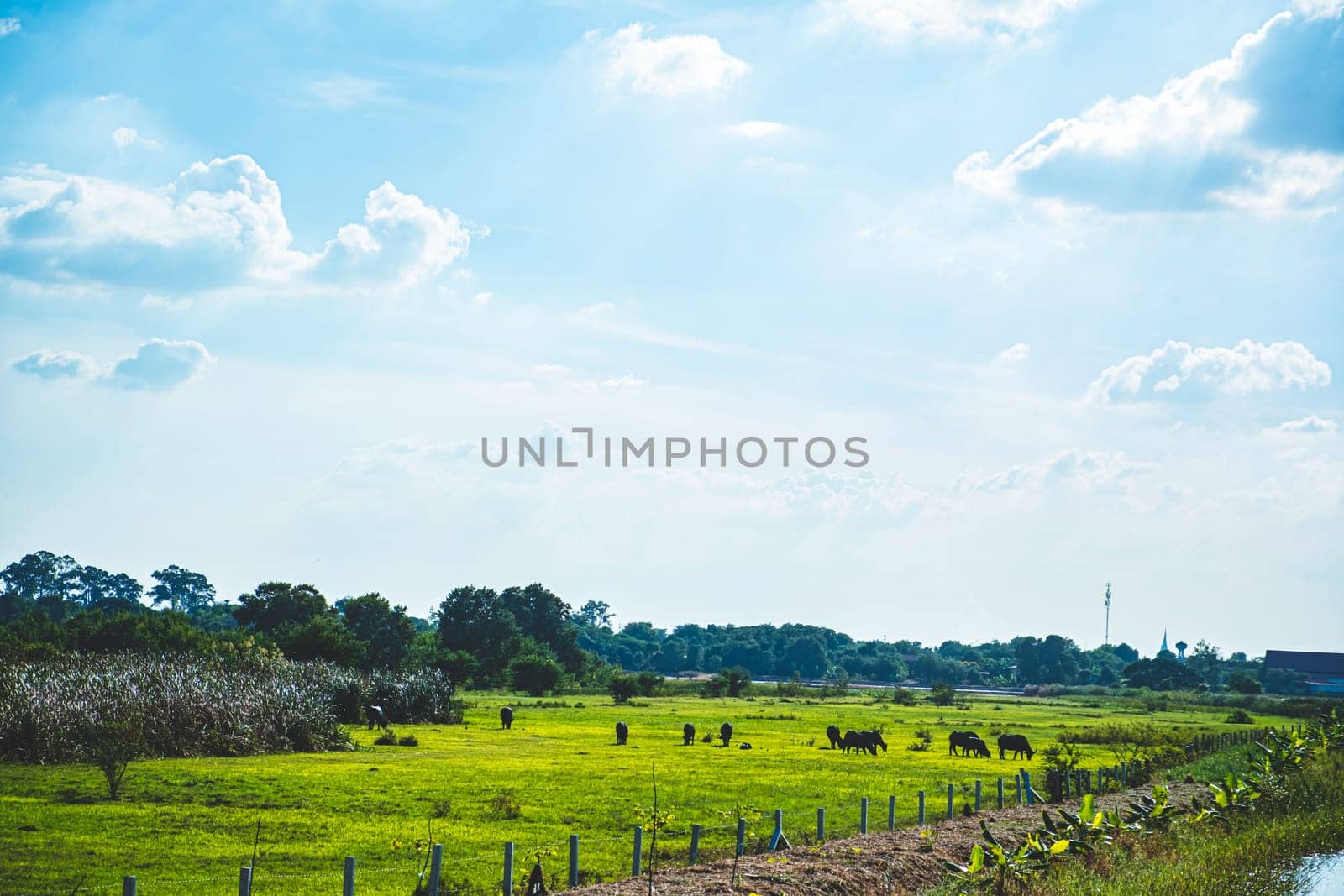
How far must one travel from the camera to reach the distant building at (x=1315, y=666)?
185250mm

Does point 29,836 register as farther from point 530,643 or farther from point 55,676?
point 530,643

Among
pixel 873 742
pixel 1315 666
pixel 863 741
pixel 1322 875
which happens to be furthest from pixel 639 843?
pixel 1315 666

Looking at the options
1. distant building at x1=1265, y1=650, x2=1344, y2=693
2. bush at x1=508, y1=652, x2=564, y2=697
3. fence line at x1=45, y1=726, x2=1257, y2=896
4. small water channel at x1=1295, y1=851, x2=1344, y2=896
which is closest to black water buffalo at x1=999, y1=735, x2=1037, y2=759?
fence line at x1=45, y1=726, x2=1257, y2=896

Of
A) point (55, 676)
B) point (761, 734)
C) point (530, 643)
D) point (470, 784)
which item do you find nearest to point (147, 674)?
point (55, 676)

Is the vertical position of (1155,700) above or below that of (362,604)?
below

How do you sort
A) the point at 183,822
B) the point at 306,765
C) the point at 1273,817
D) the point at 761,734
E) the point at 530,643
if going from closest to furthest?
1. the point at 183,822
2. the point at 1273,817
3. the point at 306,765
4. the point at 761,734
5. the point at 530,643

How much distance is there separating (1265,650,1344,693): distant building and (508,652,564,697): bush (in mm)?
124972

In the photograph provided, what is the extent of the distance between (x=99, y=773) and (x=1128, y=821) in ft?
100

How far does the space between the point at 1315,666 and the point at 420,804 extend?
194496mm

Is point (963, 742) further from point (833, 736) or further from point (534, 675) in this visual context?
point (534, 675)

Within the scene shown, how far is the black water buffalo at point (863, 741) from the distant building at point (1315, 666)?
152236mm

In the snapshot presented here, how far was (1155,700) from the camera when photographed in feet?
404

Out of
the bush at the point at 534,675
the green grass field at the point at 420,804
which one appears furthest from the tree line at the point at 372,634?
the green grass field at the point at 420,804

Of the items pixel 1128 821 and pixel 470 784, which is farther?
pixel 470 784
